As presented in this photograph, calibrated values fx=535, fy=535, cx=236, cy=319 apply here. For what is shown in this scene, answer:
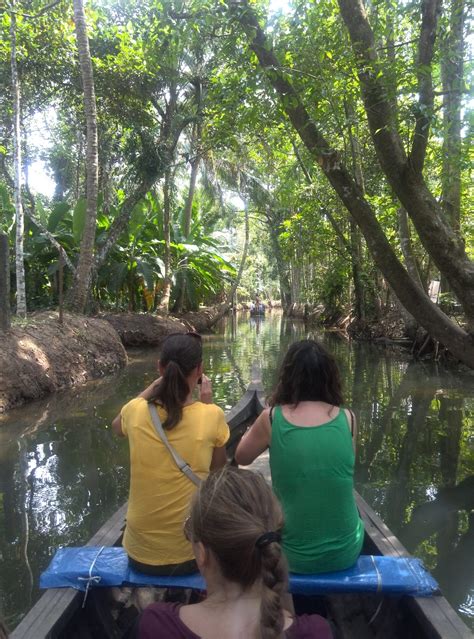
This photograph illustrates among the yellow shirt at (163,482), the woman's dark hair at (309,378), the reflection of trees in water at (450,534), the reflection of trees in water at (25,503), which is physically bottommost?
the reflection of trees in water at (25,503)

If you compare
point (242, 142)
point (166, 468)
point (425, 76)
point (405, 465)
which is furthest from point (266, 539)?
point (242, 142)

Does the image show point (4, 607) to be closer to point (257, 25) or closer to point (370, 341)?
point (257, 25)

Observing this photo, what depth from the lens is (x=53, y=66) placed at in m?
15.5

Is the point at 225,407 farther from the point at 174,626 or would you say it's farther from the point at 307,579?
the point at 174,626

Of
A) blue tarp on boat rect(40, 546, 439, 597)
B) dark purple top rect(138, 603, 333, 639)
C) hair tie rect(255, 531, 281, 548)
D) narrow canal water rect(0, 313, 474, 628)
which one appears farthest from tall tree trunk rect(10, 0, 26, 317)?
hair tie rect(255, 531, 281, 548)

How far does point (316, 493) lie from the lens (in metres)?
2.28

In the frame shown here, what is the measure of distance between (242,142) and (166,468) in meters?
18.1

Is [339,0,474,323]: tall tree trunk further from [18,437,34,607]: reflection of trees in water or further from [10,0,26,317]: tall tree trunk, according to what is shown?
[10,0,26,317]: tall tree trunk

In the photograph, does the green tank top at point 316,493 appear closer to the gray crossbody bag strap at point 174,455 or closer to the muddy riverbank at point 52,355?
the gray crossbody bag strap at point 174,455

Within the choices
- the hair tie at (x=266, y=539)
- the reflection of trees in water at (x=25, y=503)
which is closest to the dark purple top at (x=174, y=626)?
the hair tie at (x=266, y=539)

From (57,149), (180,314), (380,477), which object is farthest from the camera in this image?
(57,149)

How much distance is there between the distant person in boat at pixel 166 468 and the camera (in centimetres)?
235

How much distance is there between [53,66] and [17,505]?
1420 centimetres

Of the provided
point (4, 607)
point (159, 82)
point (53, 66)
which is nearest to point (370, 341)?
point (159, 82)
